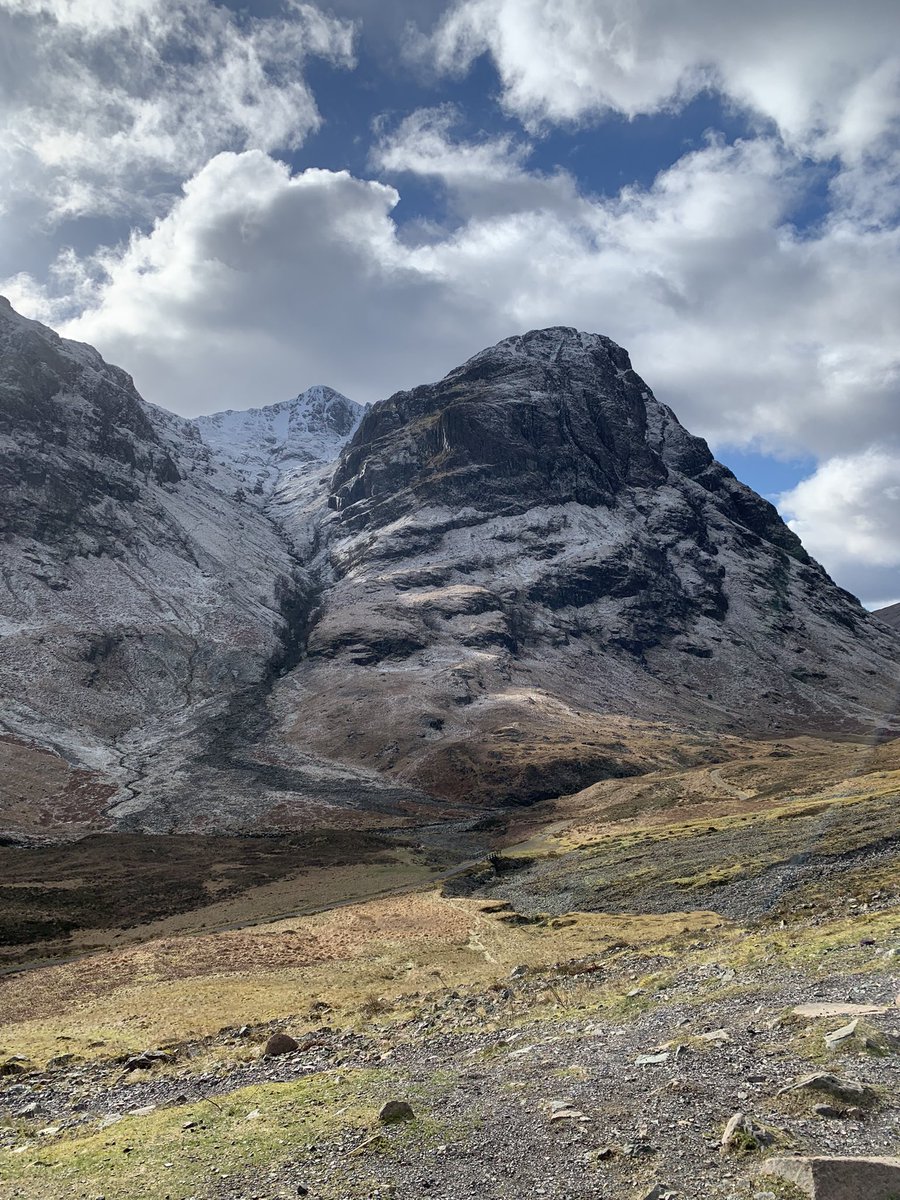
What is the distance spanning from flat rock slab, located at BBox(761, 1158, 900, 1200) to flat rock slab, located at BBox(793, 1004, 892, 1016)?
301 inches

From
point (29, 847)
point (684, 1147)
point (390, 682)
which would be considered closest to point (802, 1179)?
point (684, 1147)

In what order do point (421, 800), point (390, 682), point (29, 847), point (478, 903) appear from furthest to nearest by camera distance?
point (390, 682), point (421, 800), point (29, 847), point (478, 903)

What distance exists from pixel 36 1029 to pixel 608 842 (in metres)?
56.8

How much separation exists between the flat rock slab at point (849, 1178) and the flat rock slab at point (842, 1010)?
25.1 ft

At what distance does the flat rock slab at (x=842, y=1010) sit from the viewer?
1697 cm

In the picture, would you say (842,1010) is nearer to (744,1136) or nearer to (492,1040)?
(744,1136)

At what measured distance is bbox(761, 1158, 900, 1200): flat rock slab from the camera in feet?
31.4

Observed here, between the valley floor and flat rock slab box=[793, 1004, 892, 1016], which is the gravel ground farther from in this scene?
flat rock slab box=[793, 1004, 892, 1016]

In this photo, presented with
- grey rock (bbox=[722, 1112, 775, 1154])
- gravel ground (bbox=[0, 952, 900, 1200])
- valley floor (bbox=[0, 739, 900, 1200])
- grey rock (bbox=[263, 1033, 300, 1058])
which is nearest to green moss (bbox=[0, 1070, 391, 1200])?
valley floor (bbox=[0, 739, 900, 1200])

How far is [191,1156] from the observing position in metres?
15.2

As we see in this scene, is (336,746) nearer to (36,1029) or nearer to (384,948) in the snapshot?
(384,948)

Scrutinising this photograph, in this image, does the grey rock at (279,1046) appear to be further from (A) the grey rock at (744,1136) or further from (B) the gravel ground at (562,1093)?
(A) the grey rock at (744,1136)

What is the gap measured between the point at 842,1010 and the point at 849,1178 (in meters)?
8.79

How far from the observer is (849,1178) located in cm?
974
